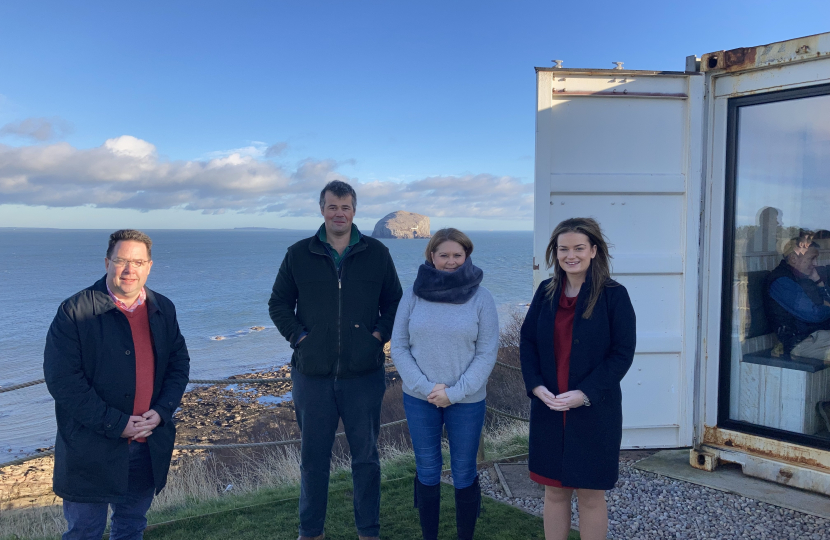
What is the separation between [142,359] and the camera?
234cm

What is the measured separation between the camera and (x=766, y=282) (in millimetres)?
3633

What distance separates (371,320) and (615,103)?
7.03 ft

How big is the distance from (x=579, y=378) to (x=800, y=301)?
209 centimetres

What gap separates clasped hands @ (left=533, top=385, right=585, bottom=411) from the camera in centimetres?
232

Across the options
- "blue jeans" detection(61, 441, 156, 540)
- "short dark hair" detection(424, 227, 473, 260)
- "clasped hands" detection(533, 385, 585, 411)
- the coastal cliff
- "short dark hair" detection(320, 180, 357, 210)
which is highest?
the coastal cliff

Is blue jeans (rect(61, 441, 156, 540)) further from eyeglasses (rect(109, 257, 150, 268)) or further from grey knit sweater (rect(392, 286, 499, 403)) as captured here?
grey knit sweater (rect(392, 286, 499, 403))

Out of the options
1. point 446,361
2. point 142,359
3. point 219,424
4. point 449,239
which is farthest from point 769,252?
point 219,424

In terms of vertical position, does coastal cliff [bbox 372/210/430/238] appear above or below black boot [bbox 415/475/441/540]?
above

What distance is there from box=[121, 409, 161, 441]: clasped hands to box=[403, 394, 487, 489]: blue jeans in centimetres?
110

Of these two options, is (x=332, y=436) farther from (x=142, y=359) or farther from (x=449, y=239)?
(x=449, y=239)

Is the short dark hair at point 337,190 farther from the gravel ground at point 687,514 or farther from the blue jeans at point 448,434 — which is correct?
the gravel ground at point 687,514

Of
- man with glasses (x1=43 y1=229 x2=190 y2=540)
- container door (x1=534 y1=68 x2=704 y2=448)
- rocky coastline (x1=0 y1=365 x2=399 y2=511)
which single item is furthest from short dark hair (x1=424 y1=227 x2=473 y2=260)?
rocky coastline (x1=0 y1=365 x2=399 y2=511)

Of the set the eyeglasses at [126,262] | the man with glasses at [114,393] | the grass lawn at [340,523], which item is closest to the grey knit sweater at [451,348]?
the grass lawn at [340,523]

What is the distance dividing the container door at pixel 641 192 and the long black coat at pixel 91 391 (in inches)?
92.7
